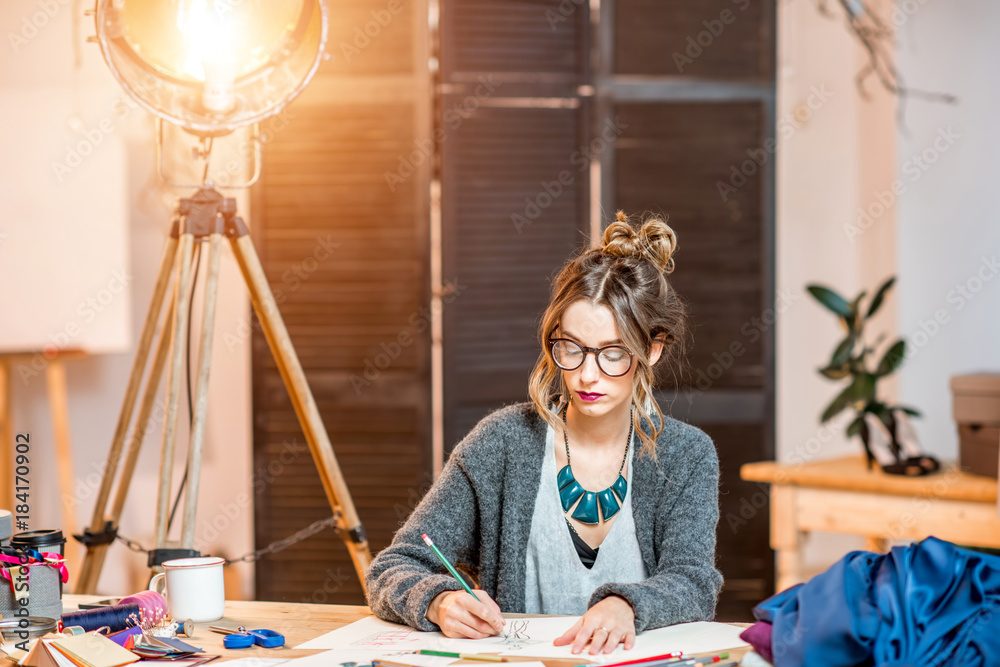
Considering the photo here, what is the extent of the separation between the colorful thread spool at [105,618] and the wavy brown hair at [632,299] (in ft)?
2.11

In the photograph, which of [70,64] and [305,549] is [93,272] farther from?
[305,549]

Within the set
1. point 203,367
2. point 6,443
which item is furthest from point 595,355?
point 6,443

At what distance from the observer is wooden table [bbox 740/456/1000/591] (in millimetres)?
2361

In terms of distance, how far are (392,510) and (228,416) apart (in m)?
0.65

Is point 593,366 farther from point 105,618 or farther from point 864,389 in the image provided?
point 864,389

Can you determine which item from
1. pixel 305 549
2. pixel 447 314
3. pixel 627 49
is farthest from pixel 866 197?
pixel 305 549

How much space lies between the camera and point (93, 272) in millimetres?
2908

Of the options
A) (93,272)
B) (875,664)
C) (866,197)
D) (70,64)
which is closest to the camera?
(875,664)

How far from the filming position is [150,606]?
124cm

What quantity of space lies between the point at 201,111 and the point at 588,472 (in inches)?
37.9

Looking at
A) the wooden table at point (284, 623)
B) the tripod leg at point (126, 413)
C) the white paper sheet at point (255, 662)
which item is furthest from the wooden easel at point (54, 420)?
the white paper sheet at point (255, 662)

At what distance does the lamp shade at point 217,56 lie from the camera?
1.78m

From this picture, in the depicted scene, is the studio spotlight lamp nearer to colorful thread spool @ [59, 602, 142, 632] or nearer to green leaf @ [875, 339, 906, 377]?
colorful thread spool @ [59, 602, 142, 632]

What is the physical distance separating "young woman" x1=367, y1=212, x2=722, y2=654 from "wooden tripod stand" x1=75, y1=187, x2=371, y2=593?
442mm
